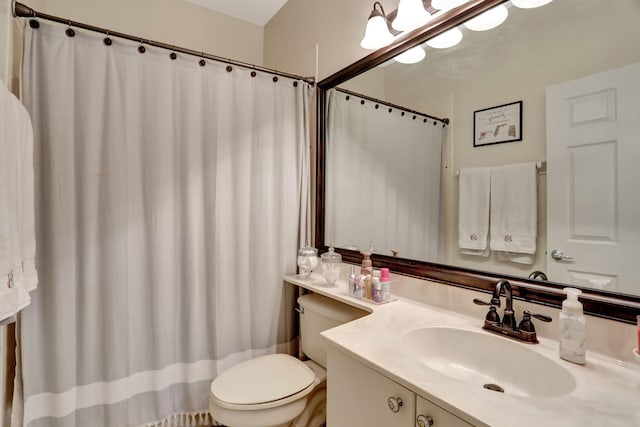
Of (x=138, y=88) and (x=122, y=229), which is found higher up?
(x=138, y=88)

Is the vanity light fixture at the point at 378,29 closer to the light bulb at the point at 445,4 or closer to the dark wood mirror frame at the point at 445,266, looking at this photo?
the dark wood mirror frame at the point at 445,266

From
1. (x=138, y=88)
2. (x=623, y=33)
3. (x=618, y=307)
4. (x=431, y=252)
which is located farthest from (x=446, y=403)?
→ (x=138, y=88)

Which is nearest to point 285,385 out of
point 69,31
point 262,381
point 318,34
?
point 262,381

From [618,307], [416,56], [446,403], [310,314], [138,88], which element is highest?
[416,56]

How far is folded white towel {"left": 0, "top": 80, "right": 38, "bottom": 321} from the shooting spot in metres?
0.88

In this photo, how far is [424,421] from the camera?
26.8 inches

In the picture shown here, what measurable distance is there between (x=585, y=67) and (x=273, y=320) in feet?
5.68

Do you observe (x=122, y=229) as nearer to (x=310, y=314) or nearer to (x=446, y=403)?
(x=310, y=314)

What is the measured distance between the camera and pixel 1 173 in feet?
2.91

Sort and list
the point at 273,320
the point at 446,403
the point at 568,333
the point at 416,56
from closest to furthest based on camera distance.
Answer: the point at 446,403 < the point at 568,333 < the point at 416,56 < the point at 273,320

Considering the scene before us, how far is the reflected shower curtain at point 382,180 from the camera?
1308 millimetres

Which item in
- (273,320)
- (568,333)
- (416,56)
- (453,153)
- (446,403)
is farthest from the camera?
(273,320)

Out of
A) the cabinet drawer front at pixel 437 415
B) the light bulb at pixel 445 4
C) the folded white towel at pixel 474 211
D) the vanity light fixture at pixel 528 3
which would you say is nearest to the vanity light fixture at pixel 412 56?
the light bulb at pixel 445 4

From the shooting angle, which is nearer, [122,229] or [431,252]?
[431,252]
